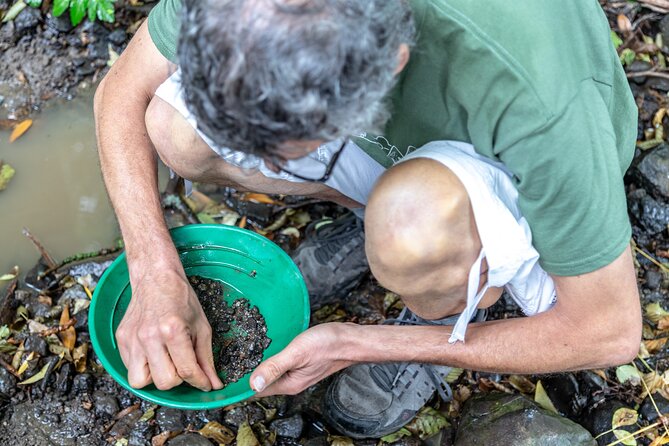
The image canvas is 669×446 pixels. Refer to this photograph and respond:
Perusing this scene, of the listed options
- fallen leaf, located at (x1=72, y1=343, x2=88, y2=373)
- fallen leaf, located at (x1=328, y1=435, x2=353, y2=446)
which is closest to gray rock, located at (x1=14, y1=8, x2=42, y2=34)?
fallen leaf, located at (x1=72, y1=343, x2=88, y2=373)

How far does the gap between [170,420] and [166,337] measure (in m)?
0.61

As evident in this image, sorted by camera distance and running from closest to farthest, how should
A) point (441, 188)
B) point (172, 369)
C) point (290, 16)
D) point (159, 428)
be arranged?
point (290, 16), point (441, 188), point (172, 369), point (159, 428)

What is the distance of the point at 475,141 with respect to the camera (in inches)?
64.0

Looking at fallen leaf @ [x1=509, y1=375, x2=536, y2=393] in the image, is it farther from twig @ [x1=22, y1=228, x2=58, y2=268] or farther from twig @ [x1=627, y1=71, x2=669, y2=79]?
twig @ [x1=22, y1=228, x2=58, y2=268]

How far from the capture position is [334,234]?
2.55 metres

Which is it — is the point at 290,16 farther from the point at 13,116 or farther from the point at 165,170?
the point at 13,116

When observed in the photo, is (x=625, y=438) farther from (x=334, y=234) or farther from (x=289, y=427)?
(x=334, y=234)

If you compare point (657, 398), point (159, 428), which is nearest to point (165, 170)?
point (159, 428)

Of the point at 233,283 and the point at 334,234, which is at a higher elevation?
the point at 233,283

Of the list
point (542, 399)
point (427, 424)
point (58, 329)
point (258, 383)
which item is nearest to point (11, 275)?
point (58, 329)

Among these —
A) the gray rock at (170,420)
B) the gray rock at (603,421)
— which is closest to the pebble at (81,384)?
the gray rock at (170,420)

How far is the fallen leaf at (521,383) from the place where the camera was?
2.38m

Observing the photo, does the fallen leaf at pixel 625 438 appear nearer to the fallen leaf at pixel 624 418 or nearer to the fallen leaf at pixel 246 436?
the fallen leaf at pixel 624 418

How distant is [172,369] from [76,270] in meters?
0.90
